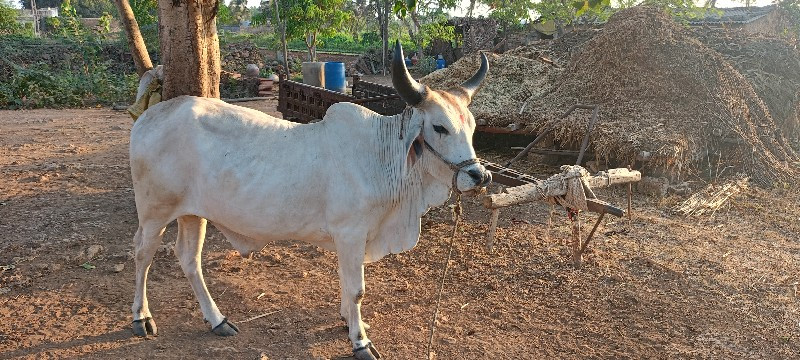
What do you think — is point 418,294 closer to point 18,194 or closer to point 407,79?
point 407,79

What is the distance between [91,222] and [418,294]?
3426 mm

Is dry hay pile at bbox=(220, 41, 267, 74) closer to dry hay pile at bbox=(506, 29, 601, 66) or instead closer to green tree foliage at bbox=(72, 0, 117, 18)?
dry hay pile at bbox=(506, 29, 601, 66)

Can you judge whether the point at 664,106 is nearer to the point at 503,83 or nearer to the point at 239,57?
the point at 503,83

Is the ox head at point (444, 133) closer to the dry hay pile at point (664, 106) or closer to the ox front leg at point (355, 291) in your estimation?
the ox front leg at point (355, 291)

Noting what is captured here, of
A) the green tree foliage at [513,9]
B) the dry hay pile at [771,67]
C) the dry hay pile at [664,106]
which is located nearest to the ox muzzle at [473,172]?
the dry hay pile at [664,106]

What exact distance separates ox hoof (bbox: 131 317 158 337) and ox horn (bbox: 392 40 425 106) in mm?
2224

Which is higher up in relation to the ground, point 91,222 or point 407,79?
point 407,79

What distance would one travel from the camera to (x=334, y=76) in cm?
1045

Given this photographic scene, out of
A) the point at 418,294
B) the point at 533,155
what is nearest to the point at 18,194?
the point at 418,294

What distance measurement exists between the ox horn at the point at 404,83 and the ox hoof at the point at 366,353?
150cm

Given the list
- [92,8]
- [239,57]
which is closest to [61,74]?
[239,57]

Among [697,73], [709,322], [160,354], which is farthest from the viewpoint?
[697,73]

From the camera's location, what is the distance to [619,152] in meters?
7.48

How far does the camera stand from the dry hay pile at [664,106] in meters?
7.55
